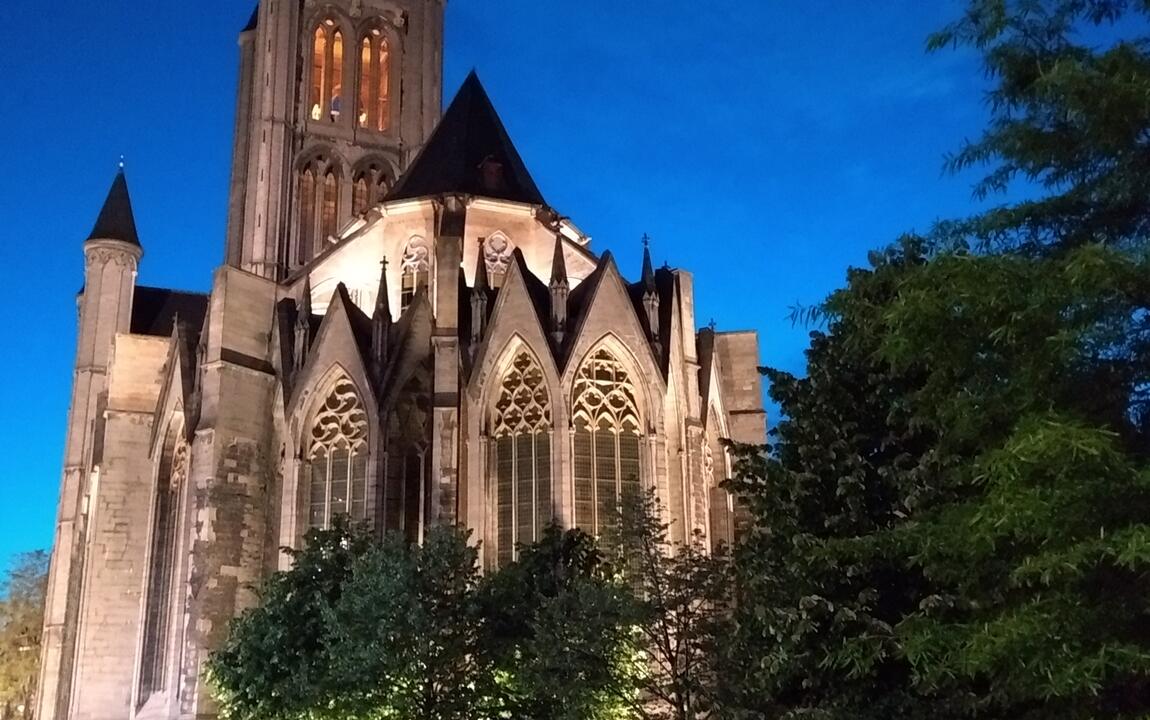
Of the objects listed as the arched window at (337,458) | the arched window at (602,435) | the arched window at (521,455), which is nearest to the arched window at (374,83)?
the arched window at (337,458)

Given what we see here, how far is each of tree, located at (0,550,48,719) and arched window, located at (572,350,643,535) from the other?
34.0m

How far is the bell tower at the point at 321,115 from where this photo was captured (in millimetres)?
45812

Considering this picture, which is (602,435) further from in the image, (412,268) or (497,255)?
(412,268)

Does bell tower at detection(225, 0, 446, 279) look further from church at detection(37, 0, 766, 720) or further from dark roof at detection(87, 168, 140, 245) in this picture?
church at detection(37, 0, 766, 720)

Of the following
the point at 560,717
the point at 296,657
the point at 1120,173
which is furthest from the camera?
the point at 296,657

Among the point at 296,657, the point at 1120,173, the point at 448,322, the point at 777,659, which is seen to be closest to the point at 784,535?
the point at 777,659

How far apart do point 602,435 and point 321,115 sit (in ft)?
91.3

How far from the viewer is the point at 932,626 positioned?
10719 mm

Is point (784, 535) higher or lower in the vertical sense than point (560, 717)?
→ higher

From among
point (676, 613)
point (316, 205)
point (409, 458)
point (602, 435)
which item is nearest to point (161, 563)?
point (409, 458)

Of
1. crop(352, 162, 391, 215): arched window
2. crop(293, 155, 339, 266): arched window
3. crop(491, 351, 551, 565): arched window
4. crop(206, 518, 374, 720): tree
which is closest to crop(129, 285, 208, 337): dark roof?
crop(293, 155, 339, 266): arched window

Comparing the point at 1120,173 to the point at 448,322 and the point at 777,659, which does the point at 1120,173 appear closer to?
the point at 777,659

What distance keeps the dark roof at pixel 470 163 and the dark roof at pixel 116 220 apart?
14.5 metres

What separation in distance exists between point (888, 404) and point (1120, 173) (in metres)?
4.53
